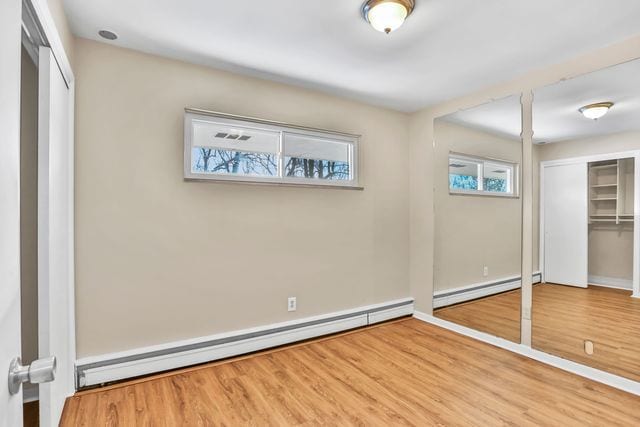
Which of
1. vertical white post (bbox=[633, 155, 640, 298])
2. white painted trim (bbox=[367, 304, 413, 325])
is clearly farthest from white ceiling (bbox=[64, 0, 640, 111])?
white painted trim (bbox=[367, 304, 413, 325])

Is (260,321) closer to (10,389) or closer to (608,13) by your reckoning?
(10,389)

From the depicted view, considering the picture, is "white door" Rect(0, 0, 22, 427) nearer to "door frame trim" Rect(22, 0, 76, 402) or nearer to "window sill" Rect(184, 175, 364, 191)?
"door frame trim" Rect(22, 0, 76, 402)

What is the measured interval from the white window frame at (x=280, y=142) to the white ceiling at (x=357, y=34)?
0.42 m

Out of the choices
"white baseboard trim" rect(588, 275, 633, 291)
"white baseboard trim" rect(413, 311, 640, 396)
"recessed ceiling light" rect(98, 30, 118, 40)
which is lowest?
"white baseboard trim" rect(413, 311, 640, 396)

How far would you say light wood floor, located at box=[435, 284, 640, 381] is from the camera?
7.91 ft

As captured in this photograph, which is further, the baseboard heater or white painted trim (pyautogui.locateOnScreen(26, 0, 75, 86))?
the baseboard heater

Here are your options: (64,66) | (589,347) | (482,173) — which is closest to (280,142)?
(64,66)

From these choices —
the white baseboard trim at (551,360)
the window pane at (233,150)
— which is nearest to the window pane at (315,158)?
the window pane at (233,150)

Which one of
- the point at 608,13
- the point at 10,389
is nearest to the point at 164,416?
the point at 10,389

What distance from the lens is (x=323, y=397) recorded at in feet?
7.23

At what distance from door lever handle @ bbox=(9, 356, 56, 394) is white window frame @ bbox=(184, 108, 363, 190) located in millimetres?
2078

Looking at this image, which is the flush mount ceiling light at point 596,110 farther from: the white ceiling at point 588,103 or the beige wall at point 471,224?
the beige wall at point 471,224

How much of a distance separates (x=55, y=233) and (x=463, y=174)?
11.5ft

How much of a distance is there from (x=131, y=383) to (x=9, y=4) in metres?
2.43
